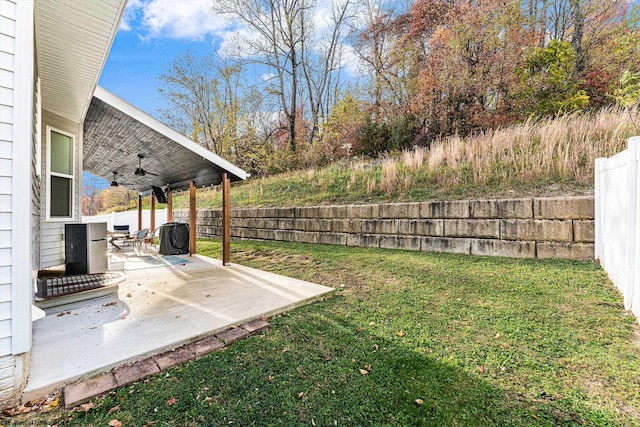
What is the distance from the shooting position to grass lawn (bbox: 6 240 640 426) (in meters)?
1.71

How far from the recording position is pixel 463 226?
4945mm

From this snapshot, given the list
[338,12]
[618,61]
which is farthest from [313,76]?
[618,61]

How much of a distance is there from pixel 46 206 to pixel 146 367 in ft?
12.7

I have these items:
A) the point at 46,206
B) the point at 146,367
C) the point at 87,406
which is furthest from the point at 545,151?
the point at 46,206

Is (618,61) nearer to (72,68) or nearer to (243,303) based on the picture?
(243,303)

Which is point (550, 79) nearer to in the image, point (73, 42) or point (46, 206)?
point (73, 42)

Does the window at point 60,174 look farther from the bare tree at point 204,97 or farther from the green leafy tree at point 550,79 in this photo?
the bare tree at point 204,97

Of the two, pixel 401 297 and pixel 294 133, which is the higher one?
pixel 294 133

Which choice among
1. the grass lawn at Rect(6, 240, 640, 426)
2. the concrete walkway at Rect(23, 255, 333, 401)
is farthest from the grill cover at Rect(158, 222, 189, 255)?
the grass lawn at Rect(6, 240, 640, 426)

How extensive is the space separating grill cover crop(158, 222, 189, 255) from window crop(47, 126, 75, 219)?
306 centimetres

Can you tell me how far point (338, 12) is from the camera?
57.5 ft

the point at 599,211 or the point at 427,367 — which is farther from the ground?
the point at 599,211

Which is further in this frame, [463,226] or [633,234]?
[463,226]

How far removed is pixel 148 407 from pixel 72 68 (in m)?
3.74
